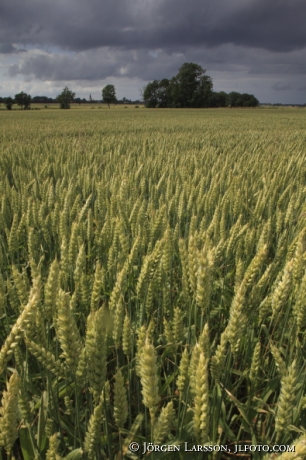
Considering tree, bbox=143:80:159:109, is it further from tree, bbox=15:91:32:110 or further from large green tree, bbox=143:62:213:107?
tree, bbox=15:91:32:110

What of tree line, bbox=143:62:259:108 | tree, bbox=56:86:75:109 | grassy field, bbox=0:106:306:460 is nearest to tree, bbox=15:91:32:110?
tree, bbox=56:86:75:109

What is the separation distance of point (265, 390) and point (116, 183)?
187cm

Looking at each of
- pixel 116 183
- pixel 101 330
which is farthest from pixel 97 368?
pixel 116 183

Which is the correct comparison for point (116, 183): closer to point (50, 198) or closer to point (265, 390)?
point (50, 198)

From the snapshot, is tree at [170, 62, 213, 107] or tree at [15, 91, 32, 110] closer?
tree at [15, 91, 32, 110]

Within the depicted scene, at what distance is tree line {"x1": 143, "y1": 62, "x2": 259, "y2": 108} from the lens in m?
63.1

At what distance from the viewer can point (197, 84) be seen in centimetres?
6612

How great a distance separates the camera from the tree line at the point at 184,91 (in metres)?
63.1

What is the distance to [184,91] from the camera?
209ft

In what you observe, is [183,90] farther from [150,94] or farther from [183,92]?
[150,94]

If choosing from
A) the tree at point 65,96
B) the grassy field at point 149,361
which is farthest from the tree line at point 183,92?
the grassy field at point 149,361

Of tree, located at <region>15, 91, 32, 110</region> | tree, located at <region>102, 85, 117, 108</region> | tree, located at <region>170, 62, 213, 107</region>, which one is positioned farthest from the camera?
tree, located at <region>102, 85, 117, 108</region>

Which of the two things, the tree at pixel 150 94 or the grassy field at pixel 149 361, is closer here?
the grassy field at pixel 149 361

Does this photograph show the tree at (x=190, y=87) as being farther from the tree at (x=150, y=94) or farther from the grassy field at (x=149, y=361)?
the grassy field at (x=149, y=361)
